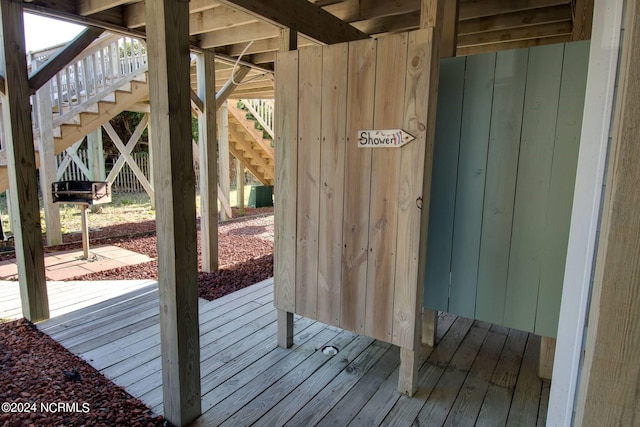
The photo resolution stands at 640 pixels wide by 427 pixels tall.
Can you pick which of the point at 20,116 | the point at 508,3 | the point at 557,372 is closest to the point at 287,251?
the point at 557,372

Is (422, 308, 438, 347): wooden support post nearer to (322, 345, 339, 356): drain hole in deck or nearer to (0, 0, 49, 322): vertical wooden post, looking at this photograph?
(322, 345, 339, 356): drain hole in deck

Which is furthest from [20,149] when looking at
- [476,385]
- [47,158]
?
[476,385]

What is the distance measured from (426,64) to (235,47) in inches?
119

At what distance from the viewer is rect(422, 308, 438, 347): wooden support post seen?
8.80ft

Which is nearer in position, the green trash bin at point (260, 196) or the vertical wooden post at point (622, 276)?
the vertical wooden post at point (622, 276)

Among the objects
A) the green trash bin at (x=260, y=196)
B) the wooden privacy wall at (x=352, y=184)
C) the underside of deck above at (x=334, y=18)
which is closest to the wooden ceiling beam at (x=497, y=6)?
the underside of deck above at (x=334, y=18)

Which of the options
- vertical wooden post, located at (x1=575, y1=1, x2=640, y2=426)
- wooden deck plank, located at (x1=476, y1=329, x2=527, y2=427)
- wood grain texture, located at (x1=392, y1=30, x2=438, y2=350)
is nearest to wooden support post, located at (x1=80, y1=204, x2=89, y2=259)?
wood grain texture, located at (x1=392, y1=30, x2=438, y2=350)

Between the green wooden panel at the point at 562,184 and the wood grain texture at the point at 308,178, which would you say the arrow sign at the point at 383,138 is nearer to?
the wood grain texture at the point at 308,178

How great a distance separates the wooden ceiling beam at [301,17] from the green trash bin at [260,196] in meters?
6.71

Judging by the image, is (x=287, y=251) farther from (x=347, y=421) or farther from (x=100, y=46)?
(x=100, y=46)

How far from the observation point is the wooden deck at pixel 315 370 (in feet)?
6.42

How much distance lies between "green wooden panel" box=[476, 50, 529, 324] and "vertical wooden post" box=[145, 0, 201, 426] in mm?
1645

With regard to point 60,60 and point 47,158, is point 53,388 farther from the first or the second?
point 47,158

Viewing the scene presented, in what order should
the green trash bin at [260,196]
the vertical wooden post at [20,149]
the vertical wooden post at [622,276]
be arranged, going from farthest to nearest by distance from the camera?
the green trash bin at [260,196] → the vertical wooden post at [20,149] → the vertical wooden post at [622,276]
